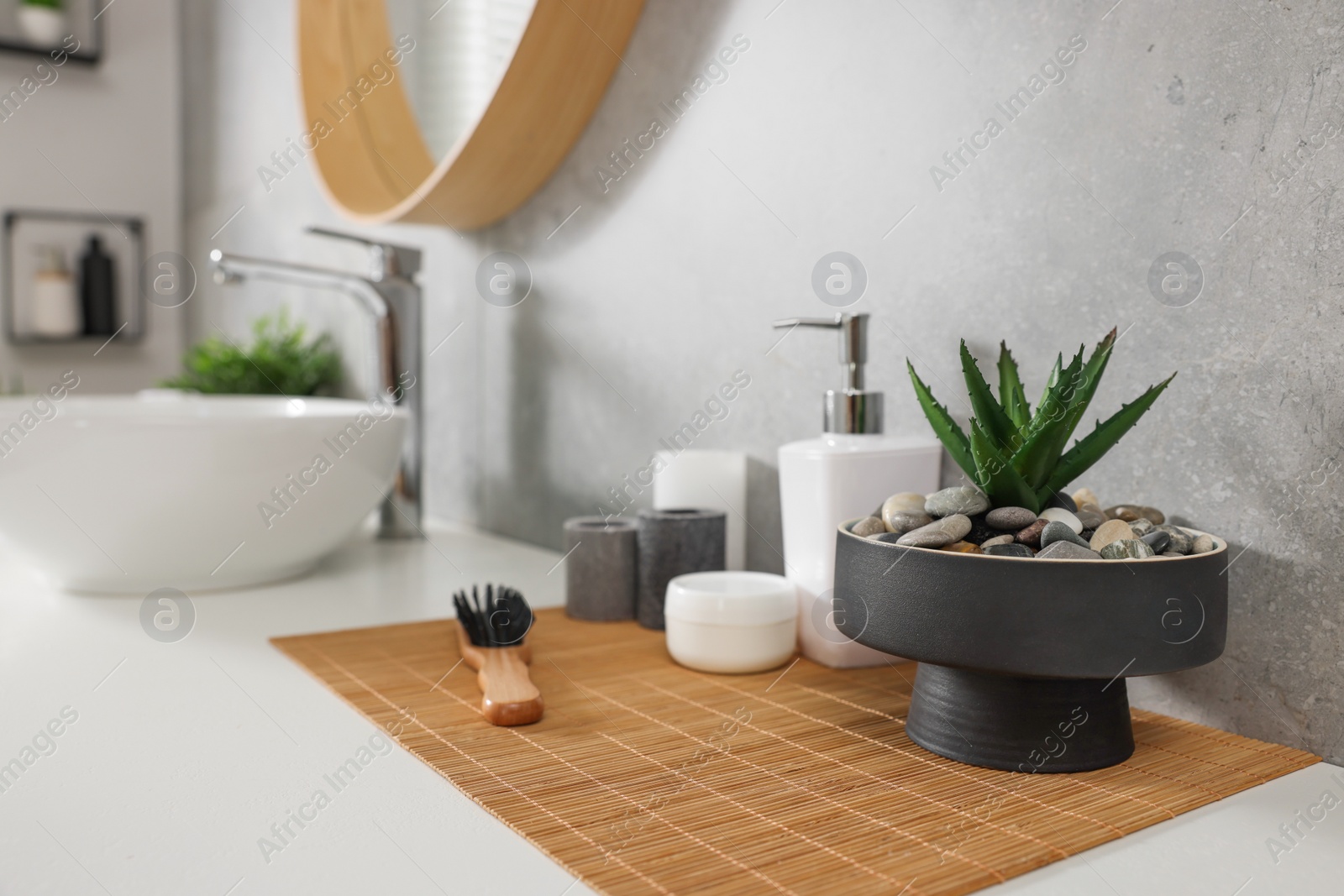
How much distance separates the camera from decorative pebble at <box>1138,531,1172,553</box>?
0.53m

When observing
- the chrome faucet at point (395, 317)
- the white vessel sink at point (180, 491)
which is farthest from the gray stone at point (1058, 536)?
the chrome faucet at point (395, 317)

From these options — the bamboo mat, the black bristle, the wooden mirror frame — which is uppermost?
the wooden mirror frame

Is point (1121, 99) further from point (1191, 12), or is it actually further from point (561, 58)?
point (561, 58)

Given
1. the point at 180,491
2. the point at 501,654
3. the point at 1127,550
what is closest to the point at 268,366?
the point at 180,491

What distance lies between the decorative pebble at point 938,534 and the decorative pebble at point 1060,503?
6 cm

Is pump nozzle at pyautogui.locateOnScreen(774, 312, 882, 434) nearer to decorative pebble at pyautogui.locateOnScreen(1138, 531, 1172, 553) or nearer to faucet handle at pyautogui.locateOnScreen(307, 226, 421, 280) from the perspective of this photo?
decorative pebble at pyautogui.locateOnScreen(1138, 531, 1172, 553)

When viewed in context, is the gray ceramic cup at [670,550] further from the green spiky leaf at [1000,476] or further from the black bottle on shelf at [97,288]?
the black bottle on shelf at [97,288]

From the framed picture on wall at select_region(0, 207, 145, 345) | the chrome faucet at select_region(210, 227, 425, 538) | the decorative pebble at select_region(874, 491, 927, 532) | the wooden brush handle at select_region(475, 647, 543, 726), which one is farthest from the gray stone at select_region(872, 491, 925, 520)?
the framed picture on wall at select_region(0, 207, 145, 345)

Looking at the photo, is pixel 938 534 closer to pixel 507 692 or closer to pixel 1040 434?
pixel 1040 434

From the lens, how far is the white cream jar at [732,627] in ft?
2.32

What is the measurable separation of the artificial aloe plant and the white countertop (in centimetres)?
18

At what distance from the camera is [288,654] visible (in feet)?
2.48

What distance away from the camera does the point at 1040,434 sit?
1.81 feet

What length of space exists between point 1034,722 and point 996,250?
33 centimetres
